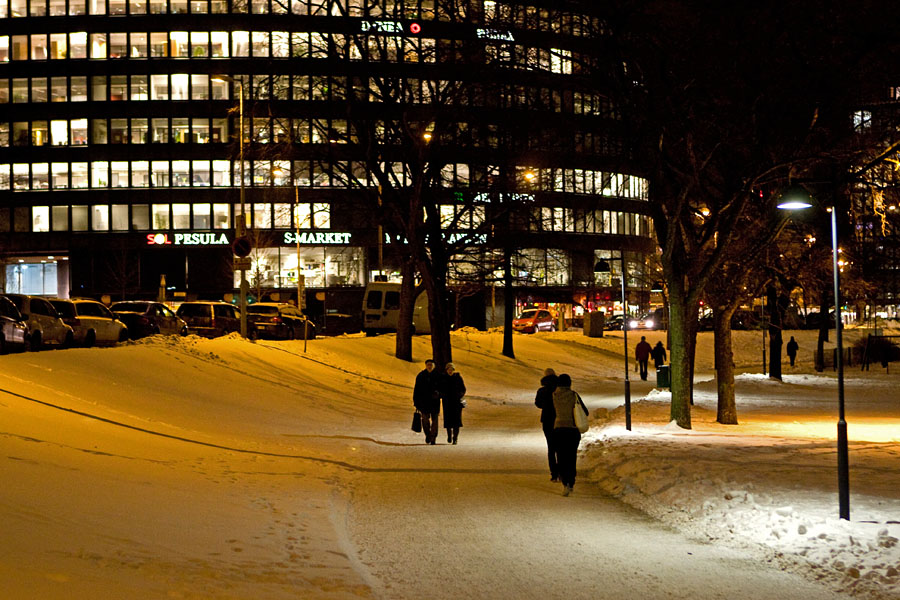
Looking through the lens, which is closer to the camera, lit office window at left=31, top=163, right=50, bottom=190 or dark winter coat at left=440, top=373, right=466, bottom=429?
dark winter coat at left=440, top=373, right=466, bottom=429

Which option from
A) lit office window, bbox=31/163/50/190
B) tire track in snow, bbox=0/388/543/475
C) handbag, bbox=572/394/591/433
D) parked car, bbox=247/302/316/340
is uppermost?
lit office window, bbox=31/163/50/190

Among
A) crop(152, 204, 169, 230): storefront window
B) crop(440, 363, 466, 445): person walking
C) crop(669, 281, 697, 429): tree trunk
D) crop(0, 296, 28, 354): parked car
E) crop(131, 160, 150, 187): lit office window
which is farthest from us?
crop(152, 204, 169, 230): storefront window

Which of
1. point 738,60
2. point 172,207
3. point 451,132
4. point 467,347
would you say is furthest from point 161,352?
point 172,207

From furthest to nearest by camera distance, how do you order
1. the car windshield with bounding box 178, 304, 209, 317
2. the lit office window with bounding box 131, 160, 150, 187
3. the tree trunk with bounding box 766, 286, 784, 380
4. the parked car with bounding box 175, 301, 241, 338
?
the lit office window with bounding box 131, 160, 150, 187 → the car windshield with bounding box 178, 304, 209, 317 → the parked car with bounding box 175, 301, 241, 338 → the tree trunk with bounding box 766, 286, 784, 380

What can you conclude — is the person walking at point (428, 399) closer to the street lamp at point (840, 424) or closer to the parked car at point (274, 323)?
the street lamp at point (840, 424)

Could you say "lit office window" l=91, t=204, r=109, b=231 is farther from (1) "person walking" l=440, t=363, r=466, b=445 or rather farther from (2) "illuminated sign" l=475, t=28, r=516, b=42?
(1) "person walking" l=440, t=363, r=466, b=445

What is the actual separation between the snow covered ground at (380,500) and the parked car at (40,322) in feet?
6.14

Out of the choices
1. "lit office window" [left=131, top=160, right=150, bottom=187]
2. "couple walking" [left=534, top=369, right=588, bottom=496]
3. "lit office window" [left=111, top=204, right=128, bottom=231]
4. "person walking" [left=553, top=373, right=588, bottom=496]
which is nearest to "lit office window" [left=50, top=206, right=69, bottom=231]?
"lit office window" [left=111, top=204, right=128, bottom=231]

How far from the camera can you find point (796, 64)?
59.3ft

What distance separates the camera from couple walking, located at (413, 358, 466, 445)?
19906 mm

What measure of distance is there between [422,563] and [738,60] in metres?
13.0

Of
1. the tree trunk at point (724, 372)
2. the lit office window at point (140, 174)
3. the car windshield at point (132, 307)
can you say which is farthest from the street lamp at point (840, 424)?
the lit office window at point (140, 174)

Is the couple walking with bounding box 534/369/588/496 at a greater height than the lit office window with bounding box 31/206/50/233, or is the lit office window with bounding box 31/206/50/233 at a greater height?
the lit office window with bounding box 31/206/50/233

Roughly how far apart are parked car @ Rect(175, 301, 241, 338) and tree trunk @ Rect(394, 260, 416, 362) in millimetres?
7402
